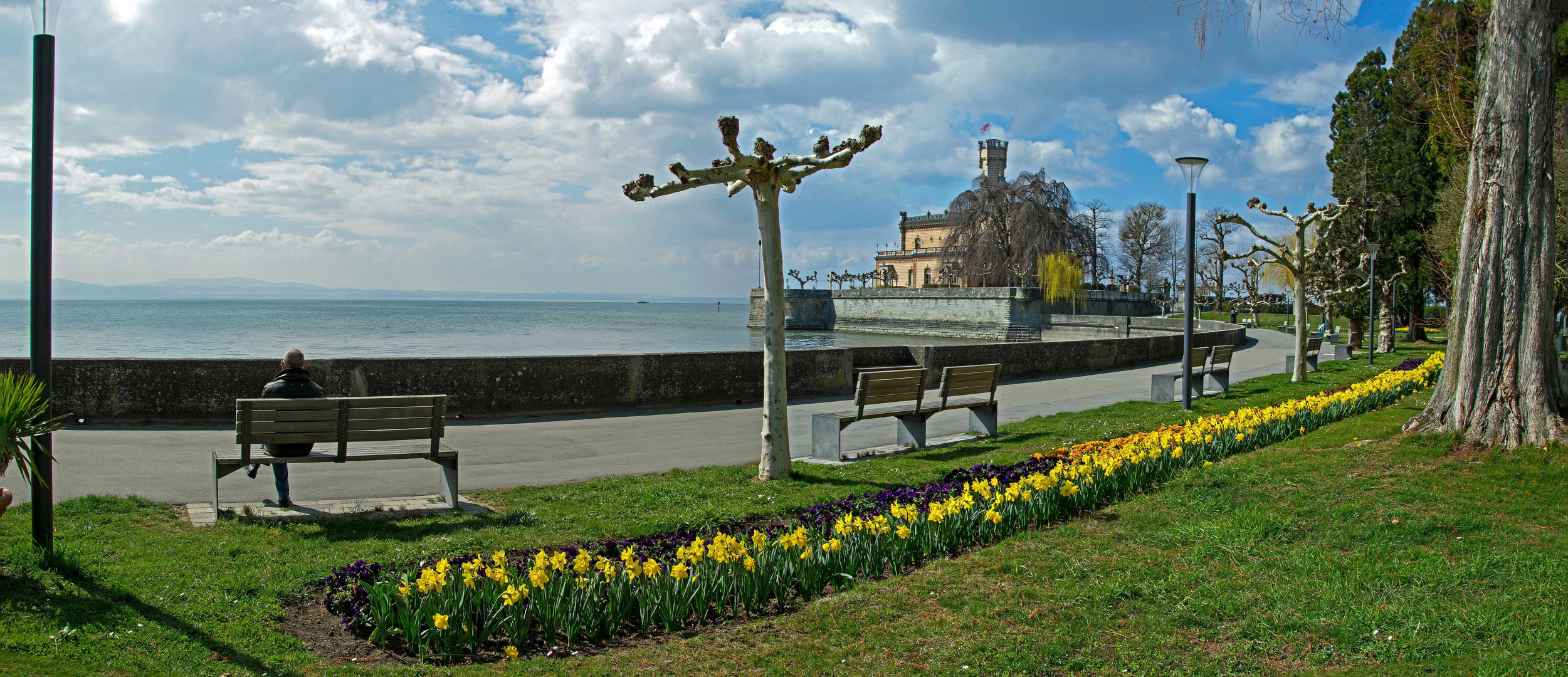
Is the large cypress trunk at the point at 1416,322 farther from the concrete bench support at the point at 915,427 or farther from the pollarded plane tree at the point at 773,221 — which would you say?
the pollarded plane tree at the point at 773,221

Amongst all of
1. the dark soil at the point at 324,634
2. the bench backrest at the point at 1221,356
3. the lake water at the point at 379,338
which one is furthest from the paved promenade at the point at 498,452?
the lake water at the point at 379,338

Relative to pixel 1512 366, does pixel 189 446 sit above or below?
below

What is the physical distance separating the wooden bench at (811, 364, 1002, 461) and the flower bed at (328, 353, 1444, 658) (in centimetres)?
209

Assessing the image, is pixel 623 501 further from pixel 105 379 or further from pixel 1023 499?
pixel 105 379

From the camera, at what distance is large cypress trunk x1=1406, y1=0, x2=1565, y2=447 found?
7367 millimetres

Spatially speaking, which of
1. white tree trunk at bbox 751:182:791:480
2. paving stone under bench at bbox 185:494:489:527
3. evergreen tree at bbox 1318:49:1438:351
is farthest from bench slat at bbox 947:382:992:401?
evergreen tree at bbox 1318:49:1438:351

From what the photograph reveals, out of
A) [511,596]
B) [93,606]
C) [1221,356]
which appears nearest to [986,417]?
[511,596]

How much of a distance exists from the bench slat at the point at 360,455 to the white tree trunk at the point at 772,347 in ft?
8.10

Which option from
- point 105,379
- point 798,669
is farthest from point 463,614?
point 105,379

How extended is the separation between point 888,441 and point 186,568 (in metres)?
7.03

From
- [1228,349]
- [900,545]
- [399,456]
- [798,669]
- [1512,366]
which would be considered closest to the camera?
[798,669]

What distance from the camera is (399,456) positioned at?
22.0 ft

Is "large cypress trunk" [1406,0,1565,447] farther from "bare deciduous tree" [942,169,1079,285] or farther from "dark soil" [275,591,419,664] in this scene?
"bare deciduous tree" [942,169,1079,285]

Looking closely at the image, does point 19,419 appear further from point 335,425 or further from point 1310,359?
point 1310,359
